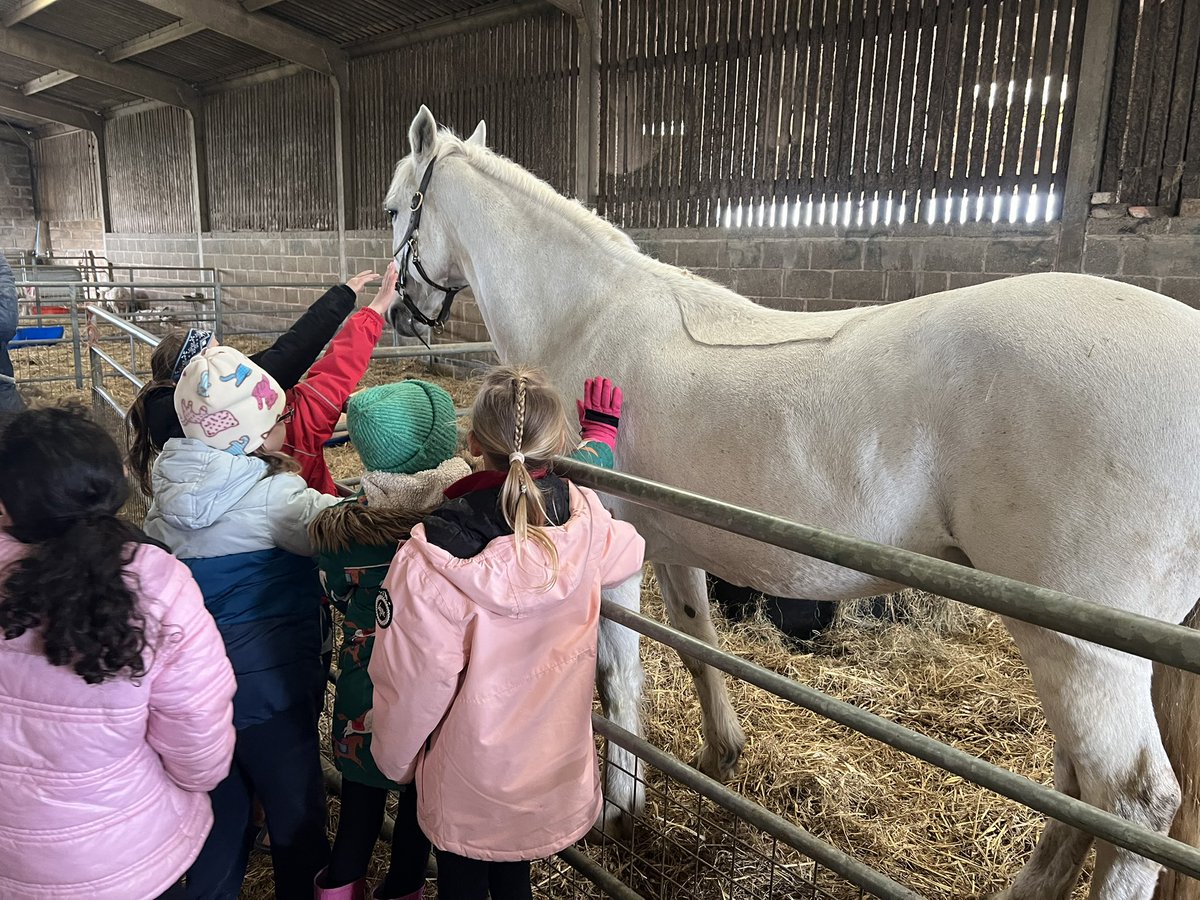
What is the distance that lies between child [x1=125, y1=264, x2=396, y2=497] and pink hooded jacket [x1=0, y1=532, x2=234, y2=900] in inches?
20.6

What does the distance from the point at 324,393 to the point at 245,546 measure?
2.04 feet

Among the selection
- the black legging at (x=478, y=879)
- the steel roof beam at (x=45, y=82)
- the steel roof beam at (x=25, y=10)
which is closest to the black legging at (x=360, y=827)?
the black legging at (x=478, y=879)

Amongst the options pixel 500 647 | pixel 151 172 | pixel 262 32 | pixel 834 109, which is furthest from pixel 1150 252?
pixel 151 172

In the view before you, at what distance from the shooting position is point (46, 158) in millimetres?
17312

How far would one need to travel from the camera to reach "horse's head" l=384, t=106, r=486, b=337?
9.48 ft

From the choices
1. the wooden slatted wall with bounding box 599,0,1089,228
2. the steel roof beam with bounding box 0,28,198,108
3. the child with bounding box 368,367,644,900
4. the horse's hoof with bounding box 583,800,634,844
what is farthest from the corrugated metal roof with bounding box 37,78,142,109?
the child with bounding box 368,367,644,900

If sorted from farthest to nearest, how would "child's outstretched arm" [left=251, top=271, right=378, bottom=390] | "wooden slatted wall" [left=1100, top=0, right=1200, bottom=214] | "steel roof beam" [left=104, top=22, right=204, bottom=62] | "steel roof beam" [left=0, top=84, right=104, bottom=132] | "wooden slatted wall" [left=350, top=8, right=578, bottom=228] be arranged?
1. "steel roof beam" [left=0, top=84, right=104, bottom=132]
2. "steel roof beam" [left=104, top=22, right=204, bottom=62]
3. "wooden slatted wall" [left=350, top=8, right=578, bottom=228]
4. "wooden slatted wall" [left=1100, top=0, right=1200, bottom=214]
5. "child's outstretched arm" [left=251, top=271, right=378, bottom=390]

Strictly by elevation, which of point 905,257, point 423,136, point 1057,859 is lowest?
point 1057,859

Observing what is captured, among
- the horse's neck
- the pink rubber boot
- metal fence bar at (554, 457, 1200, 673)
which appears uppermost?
the horse's neck

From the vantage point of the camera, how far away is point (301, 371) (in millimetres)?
2111

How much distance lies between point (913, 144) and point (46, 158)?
19.8 metres

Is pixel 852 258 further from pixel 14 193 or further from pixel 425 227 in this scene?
pixel 14 193

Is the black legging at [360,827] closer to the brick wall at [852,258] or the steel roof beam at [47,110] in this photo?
the brick wall at [852,258]

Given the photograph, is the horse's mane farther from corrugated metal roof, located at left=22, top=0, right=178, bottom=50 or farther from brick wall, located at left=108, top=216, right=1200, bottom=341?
corrugated metal roof, located at left=22, top=0, right=178, bottom=50
